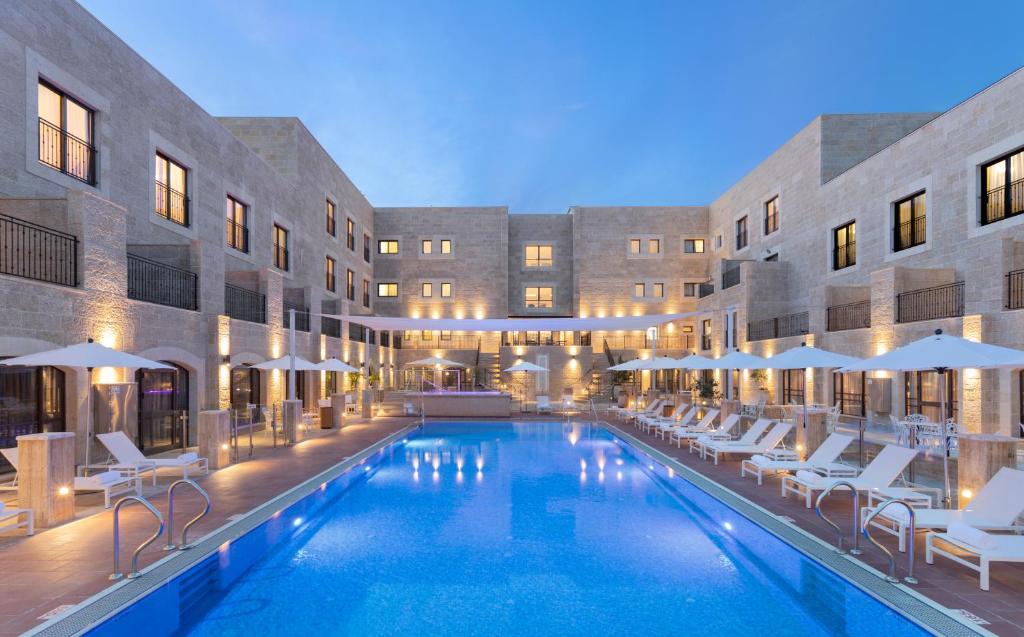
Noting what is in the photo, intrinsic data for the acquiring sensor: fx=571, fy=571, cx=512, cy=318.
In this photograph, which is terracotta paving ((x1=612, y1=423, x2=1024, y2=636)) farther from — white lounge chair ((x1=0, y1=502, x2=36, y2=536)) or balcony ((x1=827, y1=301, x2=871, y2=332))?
balcony ((x1=827, y1=301, x2=871, y2=332))

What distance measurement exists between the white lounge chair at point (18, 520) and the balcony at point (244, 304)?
8.13 meters

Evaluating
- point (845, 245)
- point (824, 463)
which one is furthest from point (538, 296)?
point (824, 463)

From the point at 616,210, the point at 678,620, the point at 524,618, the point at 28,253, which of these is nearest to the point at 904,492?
the point at 678,620

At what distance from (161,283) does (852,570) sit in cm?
1286

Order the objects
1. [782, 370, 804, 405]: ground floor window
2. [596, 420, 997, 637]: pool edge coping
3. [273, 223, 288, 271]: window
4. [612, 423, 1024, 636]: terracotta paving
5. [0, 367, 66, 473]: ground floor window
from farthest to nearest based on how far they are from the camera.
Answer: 1. [782, 370, 804, 405]: ground floor window
2. [273, 223, 288, 271]: window
3. [0, 367, 66, 473]: ground floor window
4. [612, 423, 1024, 636]: terracotta paving
5. [596, 420, 997, 637]: pool edge coping

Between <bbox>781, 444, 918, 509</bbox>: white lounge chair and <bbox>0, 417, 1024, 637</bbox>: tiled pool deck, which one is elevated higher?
<bbox>781, 444, 918, 509</bbox>: white lounge chair

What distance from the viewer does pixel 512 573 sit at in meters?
5.98

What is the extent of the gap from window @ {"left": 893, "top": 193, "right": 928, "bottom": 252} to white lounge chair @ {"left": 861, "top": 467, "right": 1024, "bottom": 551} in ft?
39.1

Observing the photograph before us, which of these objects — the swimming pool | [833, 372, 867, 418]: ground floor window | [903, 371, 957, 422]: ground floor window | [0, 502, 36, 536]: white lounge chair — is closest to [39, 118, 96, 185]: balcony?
[0, 502, 36, 536]: white lounge chair

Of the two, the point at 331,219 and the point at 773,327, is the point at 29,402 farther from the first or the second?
the point at 773,327

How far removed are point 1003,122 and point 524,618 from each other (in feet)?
49.5

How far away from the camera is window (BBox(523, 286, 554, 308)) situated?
3290 cm

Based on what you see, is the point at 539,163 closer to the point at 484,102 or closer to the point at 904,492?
the point at 484,102

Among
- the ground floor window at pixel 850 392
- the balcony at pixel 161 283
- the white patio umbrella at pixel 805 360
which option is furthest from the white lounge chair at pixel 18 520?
the ground floor window at pixel 850 392
